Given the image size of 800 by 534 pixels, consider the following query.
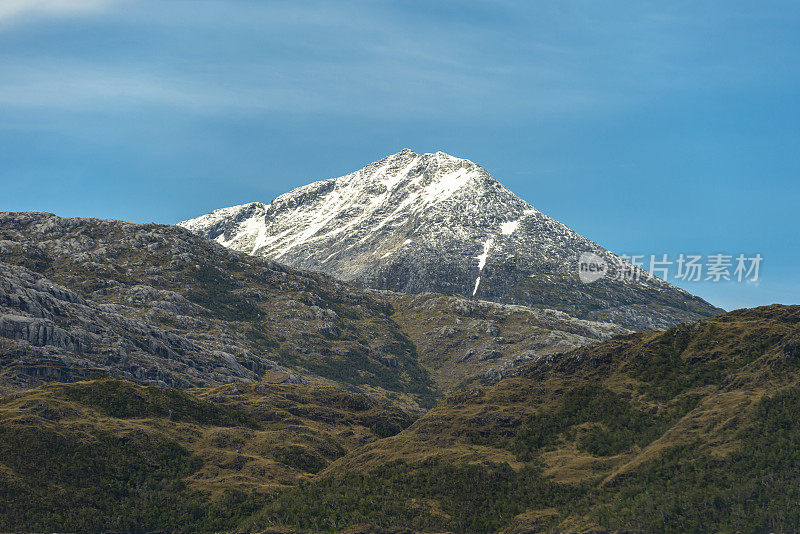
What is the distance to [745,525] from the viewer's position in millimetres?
199750

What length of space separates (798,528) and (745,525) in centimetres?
1347

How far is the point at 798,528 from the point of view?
192 m
